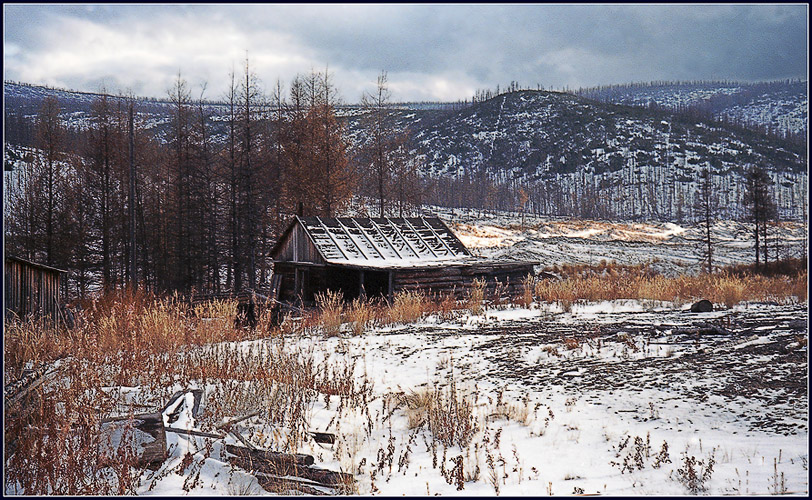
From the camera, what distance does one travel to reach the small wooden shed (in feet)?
46.9

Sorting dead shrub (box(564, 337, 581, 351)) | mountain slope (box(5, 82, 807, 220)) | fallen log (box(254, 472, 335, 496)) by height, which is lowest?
fallen log (box(254, 472, 335, 496))

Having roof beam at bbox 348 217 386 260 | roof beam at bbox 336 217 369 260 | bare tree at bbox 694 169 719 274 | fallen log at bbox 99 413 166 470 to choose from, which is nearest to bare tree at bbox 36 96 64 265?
roof beam at bbox 336 217 369 260

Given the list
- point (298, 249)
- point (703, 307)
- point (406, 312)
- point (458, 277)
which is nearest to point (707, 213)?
point (458, 277)

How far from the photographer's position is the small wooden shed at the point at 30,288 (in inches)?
563

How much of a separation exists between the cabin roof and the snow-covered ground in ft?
24.3

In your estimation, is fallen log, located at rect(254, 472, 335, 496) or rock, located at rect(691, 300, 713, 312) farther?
rock, located at rect(691, 300, 713, 312)

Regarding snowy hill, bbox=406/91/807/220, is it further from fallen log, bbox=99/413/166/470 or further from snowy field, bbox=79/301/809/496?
fallen log, bbox=99/413/166/470

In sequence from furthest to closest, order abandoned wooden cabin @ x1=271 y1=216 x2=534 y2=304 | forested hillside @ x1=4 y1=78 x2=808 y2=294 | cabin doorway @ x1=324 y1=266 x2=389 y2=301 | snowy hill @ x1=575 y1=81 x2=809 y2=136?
1. snowy hill @ x1=575 y1=81 x2=809 y2=136
2. forested hillside @ x1=4 y1=78 x2=808 y2=294
3. cabin doorway @ x1=324 y1=266 x2=389 y2=301
4. abandoned wooden cabin @ x1=271 y1=216 x2=534 y2=304

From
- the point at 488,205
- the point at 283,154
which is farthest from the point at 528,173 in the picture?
the point at 283,154

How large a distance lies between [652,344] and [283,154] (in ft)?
85.3

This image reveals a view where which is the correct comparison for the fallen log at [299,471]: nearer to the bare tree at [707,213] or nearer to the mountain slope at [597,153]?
the bare tree at [707,213]

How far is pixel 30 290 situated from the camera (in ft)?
48.8

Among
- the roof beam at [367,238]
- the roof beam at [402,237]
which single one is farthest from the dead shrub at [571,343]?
the roof beam at [402,237]

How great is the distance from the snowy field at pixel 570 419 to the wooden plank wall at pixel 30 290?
9.82 metres
